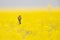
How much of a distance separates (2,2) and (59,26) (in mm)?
729

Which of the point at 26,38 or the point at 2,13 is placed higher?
the point at 2,13

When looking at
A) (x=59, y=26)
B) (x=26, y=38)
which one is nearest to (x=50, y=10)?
(x=59, y=26)

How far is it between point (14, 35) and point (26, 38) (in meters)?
0.14

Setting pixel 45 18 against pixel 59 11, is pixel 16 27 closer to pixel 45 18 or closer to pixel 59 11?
pixel 45 18

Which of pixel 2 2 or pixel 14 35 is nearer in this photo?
pixel 14 35

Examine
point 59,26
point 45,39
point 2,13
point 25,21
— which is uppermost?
point 2,13

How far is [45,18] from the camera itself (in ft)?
4.04

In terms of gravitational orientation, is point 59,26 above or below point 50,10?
below

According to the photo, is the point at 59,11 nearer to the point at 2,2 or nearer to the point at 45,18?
the point at 45,18

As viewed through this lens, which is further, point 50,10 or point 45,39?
point 50,10

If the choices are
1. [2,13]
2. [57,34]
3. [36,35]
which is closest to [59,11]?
[57,34]

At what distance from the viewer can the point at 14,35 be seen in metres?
1.16

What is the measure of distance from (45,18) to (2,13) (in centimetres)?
51

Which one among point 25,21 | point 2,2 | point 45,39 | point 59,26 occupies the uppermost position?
point 2,2
